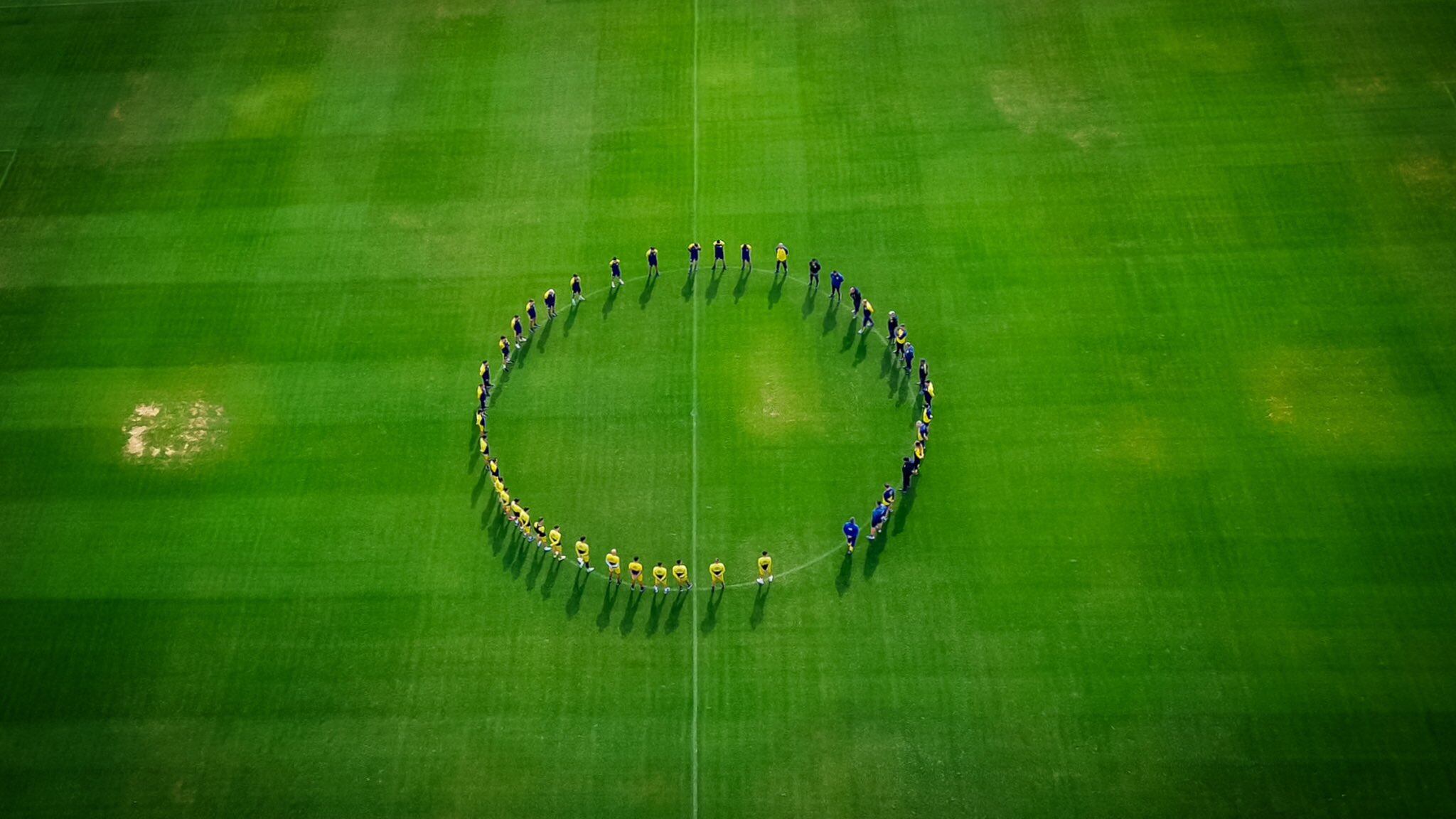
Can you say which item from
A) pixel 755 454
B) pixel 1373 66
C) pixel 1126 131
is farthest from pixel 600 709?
pixel 1373 66

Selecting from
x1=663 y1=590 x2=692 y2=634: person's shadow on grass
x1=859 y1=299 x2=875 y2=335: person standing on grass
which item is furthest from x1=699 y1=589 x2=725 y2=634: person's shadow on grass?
x1=859 y1=299 x2=875 y2=335: person standing on grass

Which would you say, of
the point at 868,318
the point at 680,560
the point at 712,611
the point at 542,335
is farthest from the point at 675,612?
the point at 868,318

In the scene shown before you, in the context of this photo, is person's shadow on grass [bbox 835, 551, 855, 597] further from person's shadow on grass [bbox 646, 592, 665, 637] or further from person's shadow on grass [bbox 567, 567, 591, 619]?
person's shadow on grass [bbox 567, 567, 591, 619]

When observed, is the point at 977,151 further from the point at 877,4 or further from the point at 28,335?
the point at 28,335

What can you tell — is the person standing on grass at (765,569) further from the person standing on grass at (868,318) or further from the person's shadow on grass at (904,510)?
the person standing on grass at (868,318)

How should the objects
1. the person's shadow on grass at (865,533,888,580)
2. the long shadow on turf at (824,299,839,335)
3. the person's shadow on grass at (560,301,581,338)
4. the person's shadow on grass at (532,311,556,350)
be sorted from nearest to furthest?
1. the person's shadow on grass at (865,533,888,580)
2. the long shadow on turf at (824,299,839,335)
3. the person's shadow on grass at (532,311,556,350)
4. the person's shadow on grass at (560,301,581,338)

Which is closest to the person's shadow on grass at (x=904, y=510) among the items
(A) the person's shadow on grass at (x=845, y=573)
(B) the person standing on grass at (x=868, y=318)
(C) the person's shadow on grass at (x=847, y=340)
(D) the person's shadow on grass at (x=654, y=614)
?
(A) the person's shadow on grass at (x=845, y=573)
